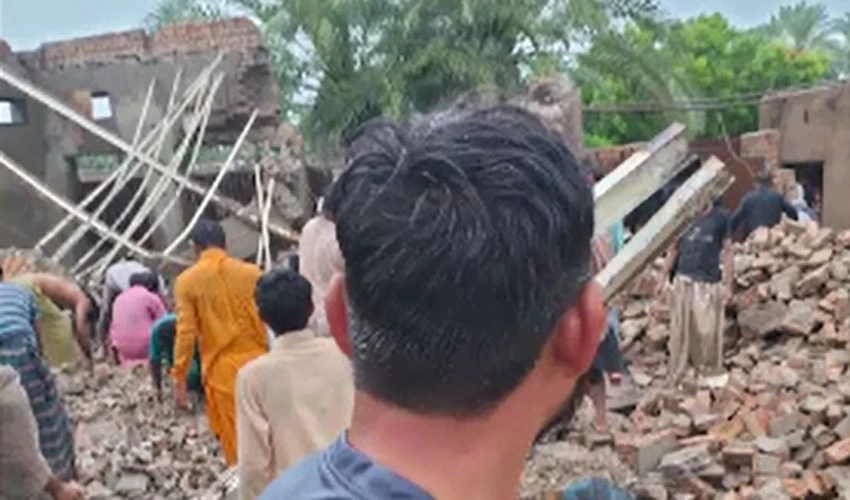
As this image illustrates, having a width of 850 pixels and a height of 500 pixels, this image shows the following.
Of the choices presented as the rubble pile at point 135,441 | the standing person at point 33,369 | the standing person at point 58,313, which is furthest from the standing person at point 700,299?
the standing person at point 33,369

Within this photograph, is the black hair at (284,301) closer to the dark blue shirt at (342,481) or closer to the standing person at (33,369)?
the standing person at (33,369)

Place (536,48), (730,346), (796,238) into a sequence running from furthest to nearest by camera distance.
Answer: (536,48), (796,238), (730,346)

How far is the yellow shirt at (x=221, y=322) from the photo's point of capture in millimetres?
4102

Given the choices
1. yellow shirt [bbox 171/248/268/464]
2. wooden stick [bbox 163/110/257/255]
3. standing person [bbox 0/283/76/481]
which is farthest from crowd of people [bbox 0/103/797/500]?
wooden stick [bbox 163/110/257/255]

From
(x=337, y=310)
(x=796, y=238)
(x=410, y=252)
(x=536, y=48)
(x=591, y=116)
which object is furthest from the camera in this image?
(x=591, y=116)

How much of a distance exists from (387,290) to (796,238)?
7888 millimetres

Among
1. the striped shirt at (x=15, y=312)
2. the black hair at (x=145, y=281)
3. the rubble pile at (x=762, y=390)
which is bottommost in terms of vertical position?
the rubble pile at (x=762, y=390)

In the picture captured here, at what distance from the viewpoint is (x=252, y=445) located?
8.32 feet

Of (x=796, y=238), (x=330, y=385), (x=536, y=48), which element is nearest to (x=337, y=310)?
→ (x=330, y=385)

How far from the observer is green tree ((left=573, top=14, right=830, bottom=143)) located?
14.1m

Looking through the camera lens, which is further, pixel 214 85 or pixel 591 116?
pixel 591 116

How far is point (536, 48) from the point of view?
46.7 ft

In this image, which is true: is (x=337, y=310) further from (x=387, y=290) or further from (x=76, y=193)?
(x=76, y=193)

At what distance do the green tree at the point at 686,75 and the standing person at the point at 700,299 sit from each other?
608cm
